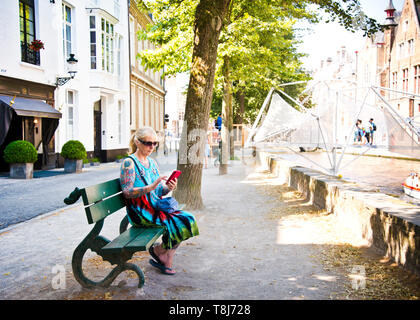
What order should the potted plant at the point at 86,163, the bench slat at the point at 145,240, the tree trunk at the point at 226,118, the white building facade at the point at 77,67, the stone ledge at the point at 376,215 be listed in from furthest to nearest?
the potted plant at the point at 86,163
the tree trunk at the point at 226,118
the white building facade at the point at 77,67
the stone ledge at the point at 376,215
the bench slat at the point at 145,240

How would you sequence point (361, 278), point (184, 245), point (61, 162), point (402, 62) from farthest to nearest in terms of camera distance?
1. point (402, 62)
2. point (61, 162)
3. point (184, 245)
4. point (361, 278)

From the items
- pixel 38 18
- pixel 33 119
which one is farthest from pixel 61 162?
pixel 38 18

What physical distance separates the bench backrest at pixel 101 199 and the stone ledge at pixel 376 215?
9.85 ft

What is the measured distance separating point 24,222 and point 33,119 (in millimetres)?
9752

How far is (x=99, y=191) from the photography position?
3875mm

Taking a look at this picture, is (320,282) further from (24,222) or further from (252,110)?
(252,110)

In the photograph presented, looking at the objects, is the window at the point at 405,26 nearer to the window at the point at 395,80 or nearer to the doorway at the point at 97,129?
the window at the point at 395,80

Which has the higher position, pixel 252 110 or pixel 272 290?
pixel 252 110

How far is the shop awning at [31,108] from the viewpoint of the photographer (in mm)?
13787

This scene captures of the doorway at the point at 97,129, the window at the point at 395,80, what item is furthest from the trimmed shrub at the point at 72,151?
the window at the point at 395,80

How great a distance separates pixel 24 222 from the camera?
22.6 feet

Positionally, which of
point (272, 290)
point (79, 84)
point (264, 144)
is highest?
point (79, 84)

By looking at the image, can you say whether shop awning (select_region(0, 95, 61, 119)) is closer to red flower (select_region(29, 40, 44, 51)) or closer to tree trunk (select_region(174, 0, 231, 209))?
red flower (select_region(29, 40, 44, 51))

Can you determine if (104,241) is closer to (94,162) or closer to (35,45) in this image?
(35,45)
